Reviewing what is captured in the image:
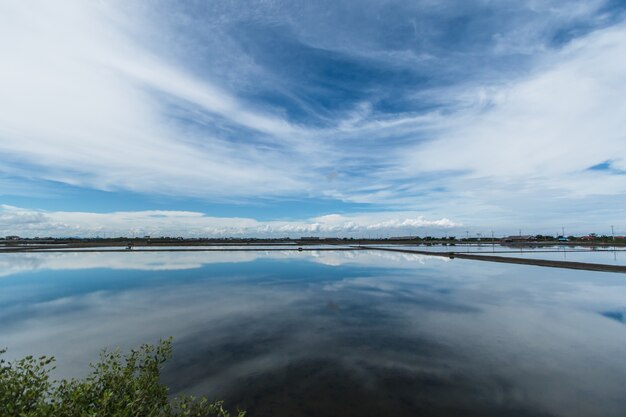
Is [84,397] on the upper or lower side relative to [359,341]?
upper

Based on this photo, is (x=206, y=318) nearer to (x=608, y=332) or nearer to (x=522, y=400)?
(x=522, y=400)

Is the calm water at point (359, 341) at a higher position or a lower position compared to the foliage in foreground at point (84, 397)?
lower

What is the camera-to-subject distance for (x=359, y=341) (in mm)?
17984

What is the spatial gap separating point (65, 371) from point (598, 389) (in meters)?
25.3

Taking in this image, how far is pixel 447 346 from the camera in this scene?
17297 mm

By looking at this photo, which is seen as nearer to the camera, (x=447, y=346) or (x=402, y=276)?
(x=447, y=346)

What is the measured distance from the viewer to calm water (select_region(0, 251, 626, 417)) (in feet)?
39.3

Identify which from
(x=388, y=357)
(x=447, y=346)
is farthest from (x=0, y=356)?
(x=447, y=346)

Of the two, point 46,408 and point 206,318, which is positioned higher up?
point 46,408

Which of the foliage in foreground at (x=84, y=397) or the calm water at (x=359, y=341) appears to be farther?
the calm water at (x=359, y=341)

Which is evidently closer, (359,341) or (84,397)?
(84,397)

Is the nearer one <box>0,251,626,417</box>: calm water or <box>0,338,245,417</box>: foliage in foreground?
<box>0,338,245,417</box>: foliage in foreground

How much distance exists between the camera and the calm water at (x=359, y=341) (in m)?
12.0

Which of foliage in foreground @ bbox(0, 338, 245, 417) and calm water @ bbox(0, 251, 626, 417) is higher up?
foliage in foreground @ bbox(0, 338, 245, 417)
